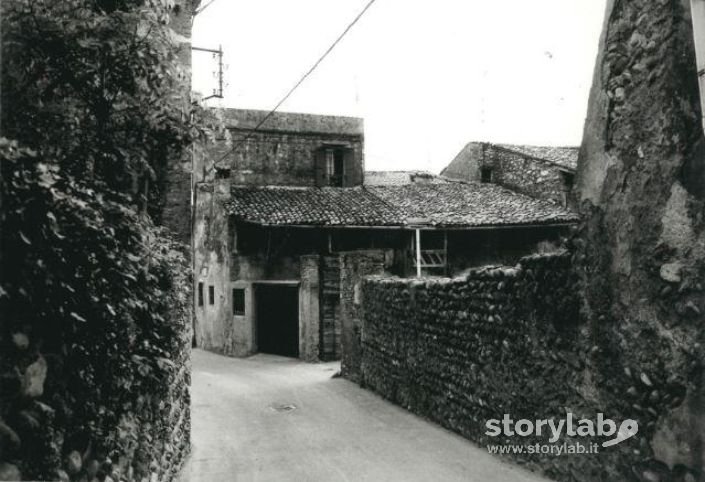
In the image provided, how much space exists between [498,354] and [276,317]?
13516mm

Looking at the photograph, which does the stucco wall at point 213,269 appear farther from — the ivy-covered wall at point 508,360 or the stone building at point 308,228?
the ivy-covered wall at point 508,360

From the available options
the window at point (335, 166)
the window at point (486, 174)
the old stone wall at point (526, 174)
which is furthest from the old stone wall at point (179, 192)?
the window at point (486, 174)

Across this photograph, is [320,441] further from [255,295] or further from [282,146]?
[282,146]

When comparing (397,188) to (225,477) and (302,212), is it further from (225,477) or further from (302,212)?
(225,477)

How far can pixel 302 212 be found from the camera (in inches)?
747

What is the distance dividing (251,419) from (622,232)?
6737 millimetres

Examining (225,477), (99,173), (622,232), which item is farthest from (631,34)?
(225,477)

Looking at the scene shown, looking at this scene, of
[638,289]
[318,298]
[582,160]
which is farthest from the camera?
[318,298]

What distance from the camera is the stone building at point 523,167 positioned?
21891mm

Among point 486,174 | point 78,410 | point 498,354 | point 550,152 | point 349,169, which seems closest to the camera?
point 78,410

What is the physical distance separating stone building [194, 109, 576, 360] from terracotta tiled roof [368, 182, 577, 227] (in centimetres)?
6

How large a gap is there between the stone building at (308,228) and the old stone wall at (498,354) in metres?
6.01

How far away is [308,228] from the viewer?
18875mm

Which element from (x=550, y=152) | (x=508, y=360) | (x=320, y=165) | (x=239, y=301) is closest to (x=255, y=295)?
(x=239, y=301)
